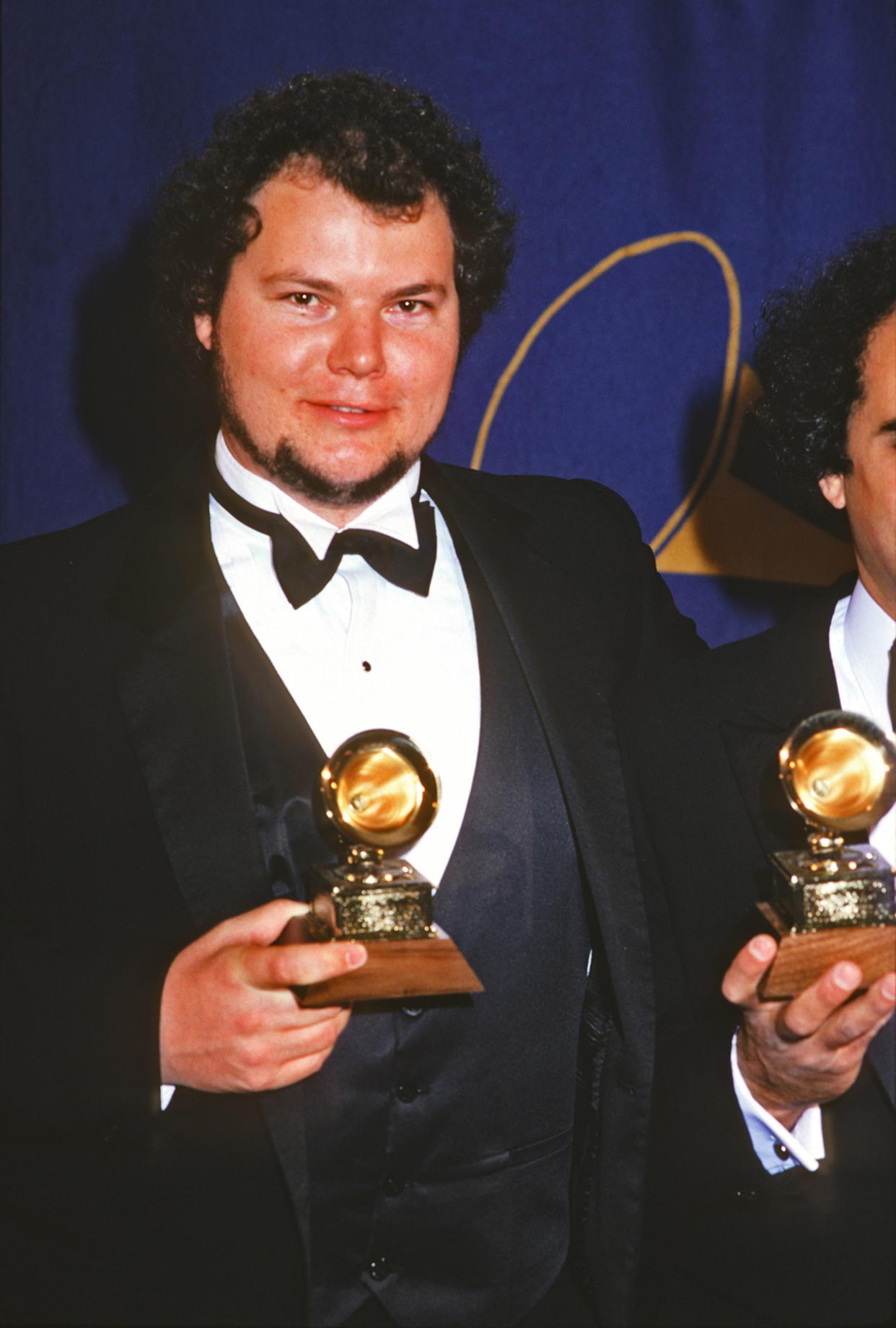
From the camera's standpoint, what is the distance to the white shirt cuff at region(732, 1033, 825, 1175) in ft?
5.94

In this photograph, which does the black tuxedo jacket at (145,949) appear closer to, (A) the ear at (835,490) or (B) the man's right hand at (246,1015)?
(B) the man's right hand at (246,1015)

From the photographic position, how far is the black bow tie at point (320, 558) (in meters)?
2.01

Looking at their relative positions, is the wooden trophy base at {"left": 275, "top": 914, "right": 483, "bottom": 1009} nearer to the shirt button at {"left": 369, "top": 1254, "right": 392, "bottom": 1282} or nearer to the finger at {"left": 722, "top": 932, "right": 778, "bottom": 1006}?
the finger at {"left": 722, "top": 932, "right": 778, "bottom": 1006}

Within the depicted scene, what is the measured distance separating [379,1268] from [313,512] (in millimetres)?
1125

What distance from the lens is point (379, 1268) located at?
6.11ft

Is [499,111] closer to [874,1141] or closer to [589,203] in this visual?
[589,203]

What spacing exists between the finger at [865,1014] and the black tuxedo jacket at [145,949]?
45cm

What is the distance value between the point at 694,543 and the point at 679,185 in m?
0.77

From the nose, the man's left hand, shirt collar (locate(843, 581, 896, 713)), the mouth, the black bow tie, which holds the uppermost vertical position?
the nose

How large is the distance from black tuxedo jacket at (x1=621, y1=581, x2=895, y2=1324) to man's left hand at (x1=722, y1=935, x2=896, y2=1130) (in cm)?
11

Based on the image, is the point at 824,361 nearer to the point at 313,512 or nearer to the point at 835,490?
the point at 835,490

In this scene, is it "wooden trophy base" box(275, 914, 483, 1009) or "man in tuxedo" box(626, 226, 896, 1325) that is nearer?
"wooden trophy base" box(275, 914, 483, 1009)

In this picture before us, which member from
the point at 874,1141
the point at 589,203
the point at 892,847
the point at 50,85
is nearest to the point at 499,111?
the point at 589,203

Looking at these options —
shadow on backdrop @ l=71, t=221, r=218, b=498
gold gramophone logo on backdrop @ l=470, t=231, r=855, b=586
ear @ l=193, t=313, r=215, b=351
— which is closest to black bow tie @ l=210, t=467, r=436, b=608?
ear @ l=193, t=313, r=215, b=351
